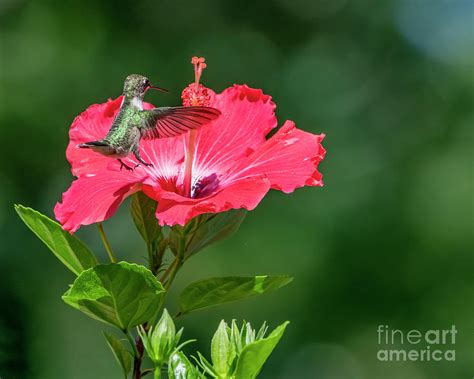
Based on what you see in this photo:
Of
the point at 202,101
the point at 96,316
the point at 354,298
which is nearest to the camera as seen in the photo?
the point at 96,316

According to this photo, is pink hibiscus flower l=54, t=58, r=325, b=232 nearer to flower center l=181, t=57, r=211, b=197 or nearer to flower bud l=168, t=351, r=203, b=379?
flower center l=181, t=57, r=211, b=197

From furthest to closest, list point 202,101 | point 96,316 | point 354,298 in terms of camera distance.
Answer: point 354,298
point 202,101
point 96,316

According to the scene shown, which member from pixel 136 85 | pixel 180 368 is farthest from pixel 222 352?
pixel 136 85

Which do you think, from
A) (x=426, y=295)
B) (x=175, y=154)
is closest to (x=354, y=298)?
(x=426, y=295)

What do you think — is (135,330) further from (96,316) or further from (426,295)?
(426,295)

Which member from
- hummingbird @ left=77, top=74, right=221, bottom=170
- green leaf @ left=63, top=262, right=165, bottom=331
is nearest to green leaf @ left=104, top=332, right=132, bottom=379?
green leaf @ left=63, top=262, right=165, bottom=331

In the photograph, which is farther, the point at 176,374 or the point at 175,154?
the point at 175,154
